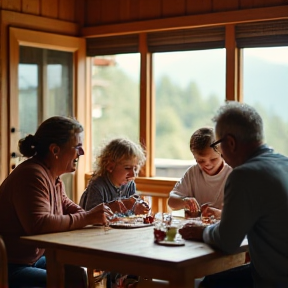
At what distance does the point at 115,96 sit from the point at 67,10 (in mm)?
857

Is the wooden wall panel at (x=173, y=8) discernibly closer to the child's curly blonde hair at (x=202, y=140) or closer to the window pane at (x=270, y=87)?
the window pane at (x=270, y=87)

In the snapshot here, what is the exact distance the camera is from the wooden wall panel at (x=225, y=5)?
182 inches

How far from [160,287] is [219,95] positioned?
106 inches

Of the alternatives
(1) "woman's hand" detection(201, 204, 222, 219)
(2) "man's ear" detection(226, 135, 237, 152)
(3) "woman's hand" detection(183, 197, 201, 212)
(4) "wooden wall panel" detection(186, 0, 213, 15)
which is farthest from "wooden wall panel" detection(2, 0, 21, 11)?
(2) "man's ear" detection(226, 135, 237, 152)

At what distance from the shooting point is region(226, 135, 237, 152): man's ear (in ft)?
8.80

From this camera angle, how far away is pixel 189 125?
5195 millimetres

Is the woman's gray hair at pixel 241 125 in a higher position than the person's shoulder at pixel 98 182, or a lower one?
higher

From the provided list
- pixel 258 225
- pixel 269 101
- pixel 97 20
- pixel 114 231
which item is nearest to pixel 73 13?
pixel 97 20

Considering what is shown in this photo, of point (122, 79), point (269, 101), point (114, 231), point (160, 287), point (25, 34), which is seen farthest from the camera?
point (122, 79)

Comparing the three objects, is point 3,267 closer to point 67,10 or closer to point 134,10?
point 134,10

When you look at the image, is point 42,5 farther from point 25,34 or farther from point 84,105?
point 84,105

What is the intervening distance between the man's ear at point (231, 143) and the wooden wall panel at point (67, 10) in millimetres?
3092

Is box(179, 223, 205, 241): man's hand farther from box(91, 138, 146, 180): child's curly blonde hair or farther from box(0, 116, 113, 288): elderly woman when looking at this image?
box(91, 138, 146, 180): child's curly blonde hair

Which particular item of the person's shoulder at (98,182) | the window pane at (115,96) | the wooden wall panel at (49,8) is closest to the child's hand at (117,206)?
the person's shoulder at (98,182)
